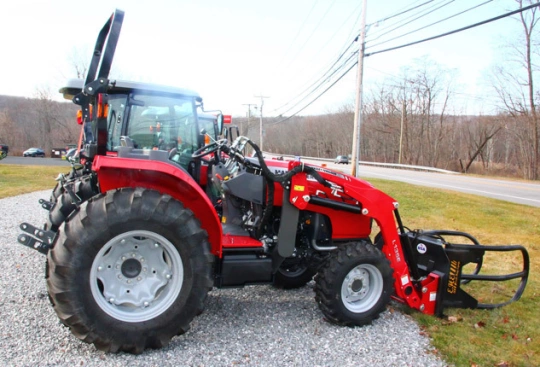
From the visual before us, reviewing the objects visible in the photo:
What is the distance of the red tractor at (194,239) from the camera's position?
2.88 meters

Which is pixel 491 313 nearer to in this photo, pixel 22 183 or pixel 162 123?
pixel 162 123

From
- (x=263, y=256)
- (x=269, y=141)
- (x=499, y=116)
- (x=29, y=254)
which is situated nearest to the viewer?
(x=263, y=256)

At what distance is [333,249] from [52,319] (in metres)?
2.62

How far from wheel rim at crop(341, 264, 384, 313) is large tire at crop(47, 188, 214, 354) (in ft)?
4.46

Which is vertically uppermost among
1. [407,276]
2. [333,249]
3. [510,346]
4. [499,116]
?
[499,116]

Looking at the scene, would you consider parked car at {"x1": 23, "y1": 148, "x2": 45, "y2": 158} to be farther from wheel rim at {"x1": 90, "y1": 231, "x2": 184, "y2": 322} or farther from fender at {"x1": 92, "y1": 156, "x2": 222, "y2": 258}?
wheel rim at {"x1": 90, "y1": 231, "x2": 184, "y2": 322}

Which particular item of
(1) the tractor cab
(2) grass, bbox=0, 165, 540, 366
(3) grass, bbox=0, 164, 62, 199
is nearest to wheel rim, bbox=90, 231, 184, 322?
(1) the tractor cab

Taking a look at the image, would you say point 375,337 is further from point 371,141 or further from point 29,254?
point 371,141

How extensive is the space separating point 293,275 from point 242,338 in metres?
1.23

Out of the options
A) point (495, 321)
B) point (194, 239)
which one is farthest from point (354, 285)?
point (194, 239)

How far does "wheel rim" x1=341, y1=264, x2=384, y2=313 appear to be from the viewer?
147 inches

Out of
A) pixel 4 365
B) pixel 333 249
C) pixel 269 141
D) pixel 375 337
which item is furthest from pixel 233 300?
pixel 269 141

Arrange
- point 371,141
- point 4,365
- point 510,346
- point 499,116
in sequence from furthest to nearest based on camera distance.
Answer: point 371,141
point 499,116
point 510,346
point 4,365

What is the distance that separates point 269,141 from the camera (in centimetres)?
8700
